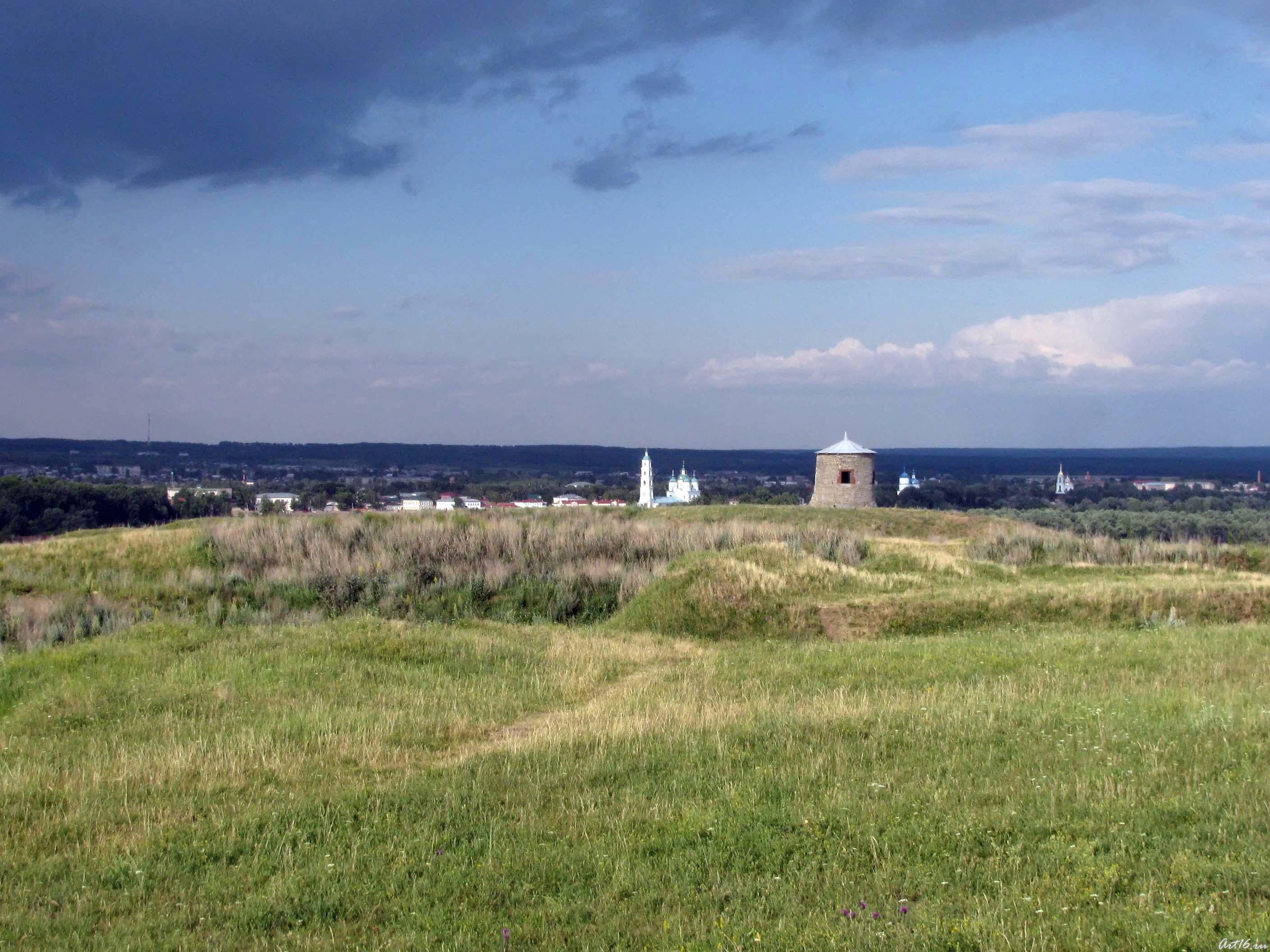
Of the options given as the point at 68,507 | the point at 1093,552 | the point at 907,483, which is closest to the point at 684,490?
the point at 907,483

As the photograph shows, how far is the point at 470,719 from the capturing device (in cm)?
941

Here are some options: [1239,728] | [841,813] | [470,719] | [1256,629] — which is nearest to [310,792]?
[470,719]

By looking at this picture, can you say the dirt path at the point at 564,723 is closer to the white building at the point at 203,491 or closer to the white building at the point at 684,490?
the white building at the point at 203,491

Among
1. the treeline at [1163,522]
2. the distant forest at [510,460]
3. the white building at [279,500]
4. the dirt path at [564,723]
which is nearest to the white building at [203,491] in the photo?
the white building at [279,500]

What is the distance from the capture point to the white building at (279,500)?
1451 inches

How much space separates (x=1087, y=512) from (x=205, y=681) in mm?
41175

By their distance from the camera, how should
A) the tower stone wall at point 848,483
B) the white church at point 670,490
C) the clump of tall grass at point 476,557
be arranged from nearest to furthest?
the clump of tall grass at point 476,557 → the tower stone wall at point 848,483 → the white church at point 670,490

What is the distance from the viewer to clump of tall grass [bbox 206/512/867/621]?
59.4ft

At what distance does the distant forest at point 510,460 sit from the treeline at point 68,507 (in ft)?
99.2

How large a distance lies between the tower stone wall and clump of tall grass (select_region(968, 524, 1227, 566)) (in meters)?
14.2

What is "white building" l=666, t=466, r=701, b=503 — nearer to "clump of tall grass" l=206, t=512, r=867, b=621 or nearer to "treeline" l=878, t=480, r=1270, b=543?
"treeline" l=878, t=480, r=1270, b=543

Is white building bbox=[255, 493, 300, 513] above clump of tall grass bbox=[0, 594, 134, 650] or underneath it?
above

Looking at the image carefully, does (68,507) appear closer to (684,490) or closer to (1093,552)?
(1093,552)

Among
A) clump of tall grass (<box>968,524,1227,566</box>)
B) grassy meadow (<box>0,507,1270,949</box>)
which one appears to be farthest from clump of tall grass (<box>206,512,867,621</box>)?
clump of tall grass (<box>968,524,1227,566</box>)
